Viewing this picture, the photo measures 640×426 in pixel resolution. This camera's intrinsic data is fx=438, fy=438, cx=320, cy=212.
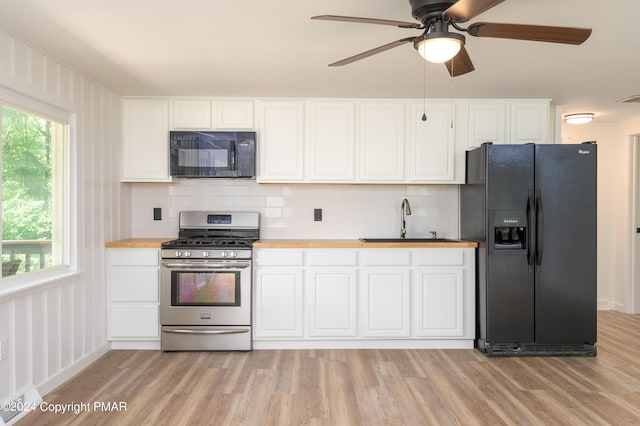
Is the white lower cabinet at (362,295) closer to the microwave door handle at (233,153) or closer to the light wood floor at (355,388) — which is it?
the light wood floor at (355,388)

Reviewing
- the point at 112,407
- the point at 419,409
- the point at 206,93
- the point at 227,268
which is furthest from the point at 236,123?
the point at 419,409

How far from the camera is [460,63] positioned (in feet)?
7.48

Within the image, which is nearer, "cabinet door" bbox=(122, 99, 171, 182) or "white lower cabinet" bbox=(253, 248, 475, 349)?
"white lower cabinet" bbox=(253, 248, 475, 349)

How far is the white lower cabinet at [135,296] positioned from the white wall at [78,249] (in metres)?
0.11

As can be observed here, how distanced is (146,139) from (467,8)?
122 inches

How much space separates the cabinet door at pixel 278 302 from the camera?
3.71 metres

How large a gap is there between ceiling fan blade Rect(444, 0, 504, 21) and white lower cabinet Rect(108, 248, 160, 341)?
9.56ft

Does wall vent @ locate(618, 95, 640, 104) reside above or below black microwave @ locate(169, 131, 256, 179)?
above

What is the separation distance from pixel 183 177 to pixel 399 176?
1.96 m

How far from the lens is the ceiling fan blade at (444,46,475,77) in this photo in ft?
7.20

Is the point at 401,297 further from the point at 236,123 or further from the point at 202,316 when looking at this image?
the point at 236,123

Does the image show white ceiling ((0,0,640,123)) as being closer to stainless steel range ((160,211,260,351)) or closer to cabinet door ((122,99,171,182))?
cabinet door ((122,99,171,182))

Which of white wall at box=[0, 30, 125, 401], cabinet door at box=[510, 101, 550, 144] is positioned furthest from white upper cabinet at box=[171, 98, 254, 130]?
cabinet door at box=[510, 101, 550, 144]

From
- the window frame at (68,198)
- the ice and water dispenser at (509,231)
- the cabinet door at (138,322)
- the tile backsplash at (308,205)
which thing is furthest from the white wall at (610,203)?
the window frame at (68,198)
